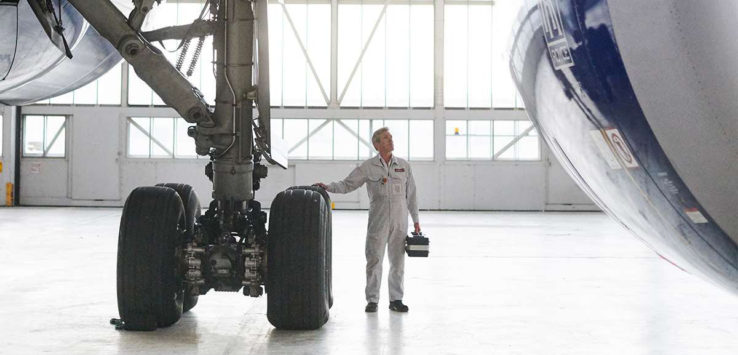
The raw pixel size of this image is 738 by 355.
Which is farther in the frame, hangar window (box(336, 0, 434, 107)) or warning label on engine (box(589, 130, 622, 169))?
hangar window (box(336, 0, 434, 107))

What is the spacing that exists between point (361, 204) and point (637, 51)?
2342 centimetres

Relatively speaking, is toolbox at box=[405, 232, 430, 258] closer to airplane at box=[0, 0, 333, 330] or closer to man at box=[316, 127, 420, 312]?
man at box=[316, 127, 420, 312]

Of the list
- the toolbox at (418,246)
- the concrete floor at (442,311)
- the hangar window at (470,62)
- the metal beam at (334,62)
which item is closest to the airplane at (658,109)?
the concrete floor at (442,311)

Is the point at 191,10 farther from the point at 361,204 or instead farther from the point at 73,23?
the point at 73,23

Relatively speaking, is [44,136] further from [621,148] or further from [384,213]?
[621,148]

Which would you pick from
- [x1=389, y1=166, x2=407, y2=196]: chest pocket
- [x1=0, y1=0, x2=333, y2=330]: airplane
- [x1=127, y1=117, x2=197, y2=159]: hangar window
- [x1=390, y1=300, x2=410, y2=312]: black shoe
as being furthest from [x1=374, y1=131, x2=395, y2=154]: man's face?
[x1=127, y1=117, x2=197, y2=159]: hangar window

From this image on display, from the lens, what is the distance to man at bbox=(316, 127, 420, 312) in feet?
22.7

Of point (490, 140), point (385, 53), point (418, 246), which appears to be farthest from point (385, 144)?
point (490, 140)

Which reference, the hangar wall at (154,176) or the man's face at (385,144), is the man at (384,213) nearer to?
the man's face at (385,144)

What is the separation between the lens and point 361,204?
25391 millimetres

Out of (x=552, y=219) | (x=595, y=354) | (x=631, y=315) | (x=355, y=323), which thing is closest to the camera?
(x=595, y=354)

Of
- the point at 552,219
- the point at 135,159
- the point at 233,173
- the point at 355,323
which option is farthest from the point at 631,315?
the point at 135,159

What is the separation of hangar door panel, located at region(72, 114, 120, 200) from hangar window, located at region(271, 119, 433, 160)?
5.49m

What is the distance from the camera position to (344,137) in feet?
83.2
